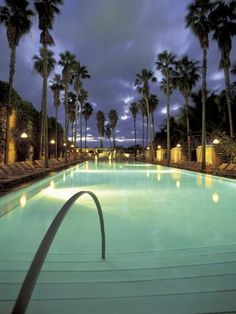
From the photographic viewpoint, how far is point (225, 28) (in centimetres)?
2739

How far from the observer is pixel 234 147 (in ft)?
85.3

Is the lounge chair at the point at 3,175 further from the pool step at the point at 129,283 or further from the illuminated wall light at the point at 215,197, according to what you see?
the pool step at the point at 129,283

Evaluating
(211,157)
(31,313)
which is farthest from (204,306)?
(211,157)

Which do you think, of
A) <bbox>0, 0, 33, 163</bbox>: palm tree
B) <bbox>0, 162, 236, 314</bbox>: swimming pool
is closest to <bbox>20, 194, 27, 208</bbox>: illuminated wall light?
<bbox>0, 162, 236, 314</bbox>: swimming pool

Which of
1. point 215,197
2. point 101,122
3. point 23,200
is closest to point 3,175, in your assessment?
point 23,200

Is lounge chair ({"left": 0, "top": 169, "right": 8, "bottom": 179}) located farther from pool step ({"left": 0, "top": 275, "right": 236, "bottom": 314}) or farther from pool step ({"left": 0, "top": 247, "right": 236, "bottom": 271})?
pool step ({"left": 0, "top": 275, "right": 236, "bottom": 314})

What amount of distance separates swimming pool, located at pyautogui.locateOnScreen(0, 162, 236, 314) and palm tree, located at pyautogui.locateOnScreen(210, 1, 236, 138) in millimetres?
19725

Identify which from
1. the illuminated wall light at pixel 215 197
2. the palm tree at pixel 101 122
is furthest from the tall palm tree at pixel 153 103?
the palm tree at pixel 101 122

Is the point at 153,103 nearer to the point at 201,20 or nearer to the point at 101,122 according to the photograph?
the point at 201,20

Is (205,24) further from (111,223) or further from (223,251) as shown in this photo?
(223,251)

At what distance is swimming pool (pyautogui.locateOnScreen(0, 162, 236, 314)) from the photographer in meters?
3.22

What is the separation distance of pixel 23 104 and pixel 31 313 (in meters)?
37.2

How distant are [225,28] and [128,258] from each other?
85.1ft

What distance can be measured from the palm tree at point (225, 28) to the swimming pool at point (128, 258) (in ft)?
64.7
